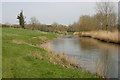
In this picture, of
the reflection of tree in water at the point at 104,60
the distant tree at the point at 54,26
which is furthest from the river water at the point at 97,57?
the distant tree at the point at 54,26

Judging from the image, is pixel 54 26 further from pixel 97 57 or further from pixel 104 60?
pixel 104 60

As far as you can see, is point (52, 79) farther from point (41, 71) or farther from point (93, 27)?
point (93, 27)

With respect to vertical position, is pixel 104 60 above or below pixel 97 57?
below

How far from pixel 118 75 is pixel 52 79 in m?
5.40

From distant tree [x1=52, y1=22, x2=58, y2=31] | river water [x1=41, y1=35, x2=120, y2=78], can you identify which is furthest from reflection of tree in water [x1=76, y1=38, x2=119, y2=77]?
distant tree [x1=52, y1=22, x2=58, y2=31]

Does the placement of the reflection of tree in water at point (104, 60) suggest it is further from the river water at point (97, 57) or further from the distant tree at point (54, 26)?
the distant tree at point (54, 26)

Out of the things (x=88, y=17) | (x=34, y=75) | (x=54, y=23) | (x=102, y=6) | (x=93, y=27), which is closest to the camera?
(x=34, y=75)

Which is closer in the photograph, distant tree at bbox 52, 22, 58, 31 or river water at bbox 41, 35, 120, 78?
river water at bbox 41, 35, 120, 78

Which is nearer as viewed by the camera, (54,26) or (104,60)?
(104,60)

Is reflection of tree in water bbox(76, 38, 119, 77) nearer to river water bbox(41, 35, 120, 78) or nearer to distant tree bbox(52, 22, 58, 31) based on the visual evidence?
river water bbox(41, 35, 120, 78)

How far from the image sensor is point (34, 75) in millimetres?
7230

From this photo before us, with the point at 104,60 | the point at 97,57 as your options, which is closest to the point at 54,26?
the point at 97,57

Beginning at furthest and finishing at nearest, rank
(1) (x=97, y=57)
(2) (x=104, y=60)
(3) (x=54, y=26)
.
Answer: (3) (x=54, y=26), (1) (x=97, y=57), (2) (x=104, y=60)

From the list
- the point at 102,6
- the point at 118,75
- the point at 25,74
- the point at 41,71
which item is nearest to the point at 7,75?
the point at 25,74
